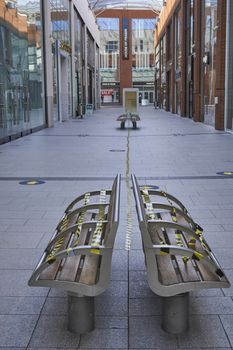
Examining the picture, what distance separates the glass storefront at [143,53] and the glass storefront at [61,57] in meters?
45.3

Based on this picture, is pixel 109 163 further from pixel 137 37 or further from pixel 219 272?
pixel 137 37

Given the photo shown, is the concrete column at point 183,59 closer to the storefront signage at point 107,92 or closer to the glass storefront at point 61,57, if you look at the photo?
the glass storefront at point 61,57

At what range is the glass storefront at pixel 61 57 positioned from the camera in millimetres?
28906

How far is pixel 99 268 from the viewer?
316 centimetres

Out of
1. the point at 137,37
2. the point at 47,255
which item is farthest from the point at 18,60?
the point at 137,37

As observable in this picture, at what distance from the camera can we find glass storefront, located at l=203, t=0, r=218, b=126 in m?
22.1

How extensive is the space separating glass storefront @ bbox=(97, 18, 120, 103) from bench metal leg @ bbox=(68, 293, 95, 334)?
76629 millimetres

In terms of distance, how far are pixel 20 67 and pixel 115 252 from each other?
52.1ft

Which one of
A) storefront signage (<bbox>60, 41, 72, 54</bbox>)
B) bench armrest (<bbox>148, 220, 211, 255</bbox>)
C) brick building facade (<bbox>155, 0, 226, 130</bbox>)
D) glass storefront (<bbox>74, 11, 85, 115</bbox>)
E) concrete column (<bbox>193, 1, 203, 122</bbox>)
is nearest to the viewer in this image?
bench armrest (<bbox>148, 220, 211, 255</bbox>)

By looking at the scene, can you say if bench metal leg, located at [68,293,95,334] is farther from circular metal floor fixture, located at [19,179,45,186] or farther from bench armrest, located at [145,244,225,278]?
circular metal floor fixture, located at [19,179,45,186]

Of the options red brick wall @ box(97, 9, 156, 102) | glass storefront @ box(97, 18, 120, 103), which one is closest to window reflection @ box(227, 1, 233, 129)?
red brick wall @ box(97, 9, 156, 102)

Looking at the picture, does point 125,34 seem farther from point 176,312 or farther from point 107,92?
point 176,312

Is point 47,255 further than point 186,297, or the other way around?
point 47,255

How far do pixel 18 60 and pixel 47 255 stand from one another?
16791mm
